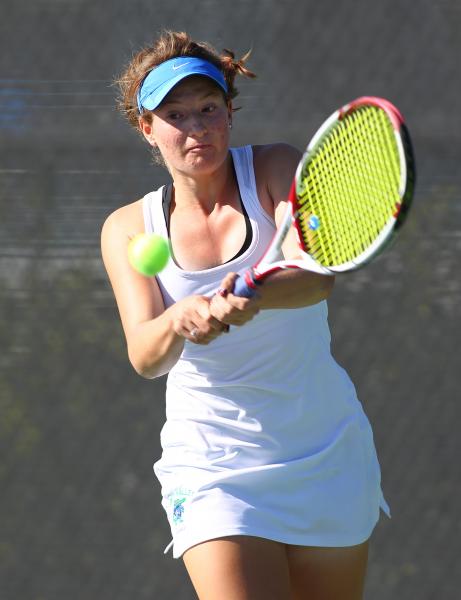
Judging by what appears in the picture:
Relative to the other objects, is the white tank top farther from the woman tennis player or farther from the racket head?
the racket head

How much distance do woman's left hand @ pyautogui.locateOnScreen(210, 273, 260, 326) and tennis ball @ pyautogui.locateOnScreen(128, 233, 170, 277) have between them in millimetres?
218

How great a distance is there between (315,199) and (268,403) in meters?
0.41

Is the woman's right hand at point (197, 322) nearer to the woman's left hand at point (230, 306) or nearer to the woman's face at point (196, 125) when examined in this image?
the woman's left hand at point (230, 306)

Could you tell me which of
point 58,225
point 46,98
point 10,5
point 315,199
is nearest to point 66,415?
point 58,225

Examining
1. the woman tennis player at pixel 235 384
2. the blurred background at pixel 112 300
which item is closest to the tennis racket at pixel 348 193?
the woman tennis player at pixel 235 384

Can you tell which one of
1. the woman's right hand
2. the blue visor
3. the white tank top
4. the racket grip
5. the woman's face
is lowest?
the white tank top

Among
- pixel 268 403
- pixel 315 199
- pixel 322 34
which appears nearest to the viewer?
pixel 315 199

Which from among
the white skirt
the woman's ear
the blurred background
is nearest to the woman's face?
the woman's ear

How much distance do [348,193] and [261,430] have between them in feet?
1.64

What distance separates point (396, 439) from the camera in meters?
3.42

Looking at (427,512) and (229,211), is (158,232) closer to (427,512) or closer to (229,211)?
(229,211)

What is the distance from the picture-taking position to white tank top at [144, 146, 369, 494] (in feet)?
7.39

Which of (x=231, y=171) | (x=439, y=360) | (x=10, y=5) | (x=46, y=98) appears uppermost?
(x=10, y=5)

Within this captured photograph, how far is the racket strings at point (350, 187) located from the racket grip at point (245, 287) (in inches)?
6.0
